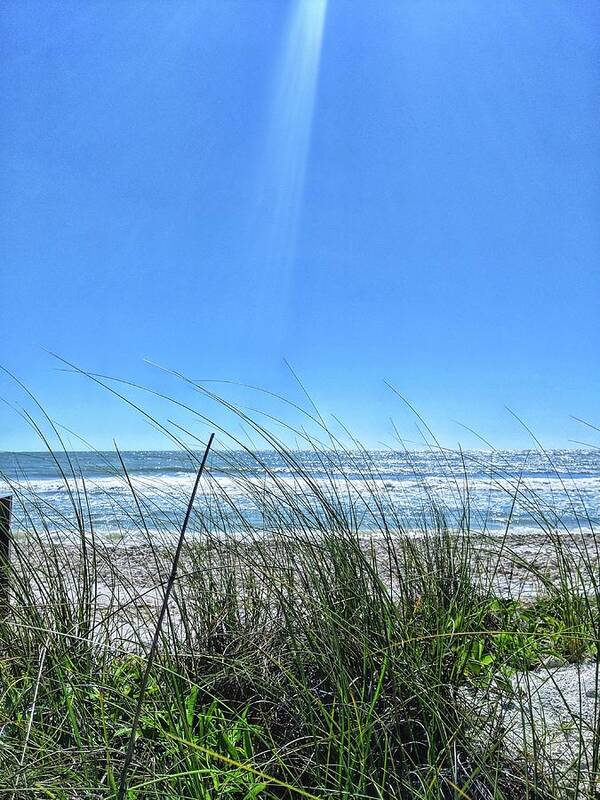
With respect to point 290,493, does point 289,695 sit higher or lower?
lower

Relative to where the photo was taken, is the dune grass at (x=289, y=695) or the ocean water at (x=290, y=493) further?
the ocean water at (x=290, y=493)

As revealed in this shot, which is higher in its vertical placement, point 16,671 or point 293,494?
point 293,494

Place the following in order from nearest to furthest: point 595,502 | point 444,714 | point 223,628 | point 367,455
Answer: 1. point 444,714
2. point 223,628
3. point 367,455
4. point 595,502

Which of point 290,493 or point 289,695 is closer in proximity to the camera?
point 289,695

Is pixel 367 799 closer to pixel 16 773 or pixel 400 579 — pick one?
pixel 16 773

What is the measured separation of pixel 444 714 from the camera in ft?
4.90

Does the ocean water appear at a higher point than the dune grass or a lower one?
higher

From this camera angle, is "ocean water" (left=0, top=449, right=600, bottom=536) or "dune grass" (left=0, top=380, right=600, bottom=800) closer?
"dune grass" (left=0, top=380, right=600, bottom=800)

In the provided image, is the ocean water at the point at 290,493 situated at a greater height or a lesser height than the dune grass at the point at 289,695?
greater

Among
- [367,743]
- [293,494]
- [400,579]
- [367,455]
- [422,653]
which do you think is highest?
[367,455]

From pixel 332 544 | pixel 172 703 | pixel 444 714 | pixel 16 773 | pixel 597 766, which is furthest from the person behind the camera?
pixel 332 544

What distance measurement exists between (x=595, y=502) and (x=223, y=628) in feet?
39.4

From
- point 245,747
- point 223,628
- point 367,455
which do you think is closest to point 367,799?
point 245,747

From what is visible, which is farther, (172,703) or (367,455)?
(367,455)
